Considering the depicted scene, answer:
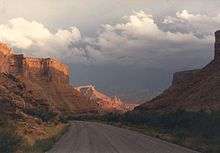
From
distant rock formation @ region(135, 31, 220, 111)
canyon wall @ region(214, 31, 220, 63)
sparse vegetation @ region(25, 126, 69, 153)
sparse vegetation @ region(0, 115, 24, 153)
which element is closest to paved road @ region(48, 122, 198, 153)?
sparse vegetation @ region(25, 126, 69, 153)

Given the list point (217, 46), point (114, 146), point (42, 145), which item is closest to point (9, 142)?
point (42, 145)

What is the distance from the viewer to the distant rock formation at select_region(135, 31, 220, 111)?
106 m

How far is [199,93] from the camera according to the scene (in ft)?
390

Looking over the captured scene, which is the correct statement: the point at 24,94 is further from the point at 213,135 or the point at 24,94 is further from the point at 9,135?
the point at 9,135

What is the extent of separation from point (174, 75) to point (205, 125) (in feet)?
430

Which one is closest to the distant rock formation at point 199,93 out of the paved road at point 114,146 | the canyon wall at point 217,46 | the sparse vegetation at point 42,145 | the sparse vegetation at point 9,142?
the canyon wall at point 217,46

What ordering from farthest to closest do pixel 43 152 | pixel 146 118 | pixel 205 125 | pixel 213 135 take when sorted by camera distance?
pixel 146 118
pixel 205 125
pixel 213 135
pixel 43 152

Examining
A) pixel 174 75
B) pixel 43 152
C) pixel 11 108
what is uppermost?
pixel 174 75

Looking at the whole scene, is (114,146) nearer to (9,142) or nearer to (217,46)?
(9,142)

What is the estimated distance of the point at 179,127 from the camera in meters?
79.4

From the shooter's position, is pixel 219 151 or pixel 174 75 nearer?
pixel 219 151

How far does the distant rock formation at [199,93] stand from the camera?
106 m

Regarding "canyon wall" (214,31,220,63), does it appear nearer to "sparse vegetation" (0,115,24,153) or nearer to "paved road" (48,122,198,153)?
"paved road" (48,122,198,153)

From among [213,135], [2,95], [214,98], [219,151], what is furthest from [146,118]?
[219,151]
